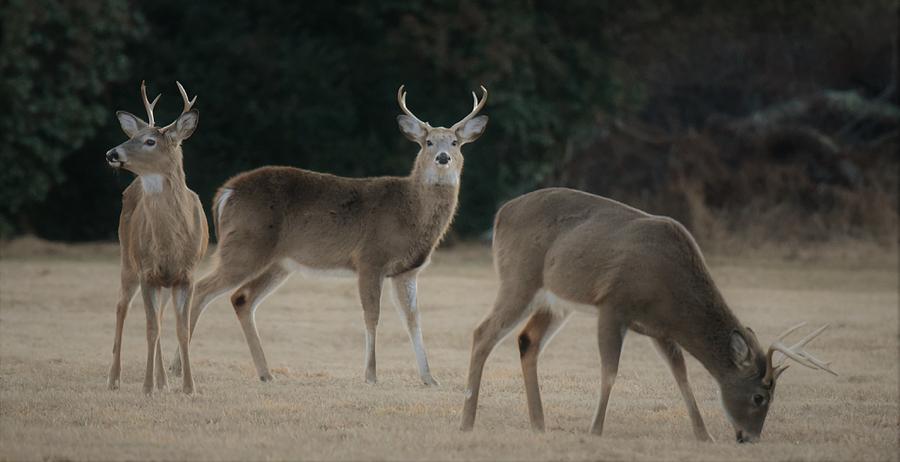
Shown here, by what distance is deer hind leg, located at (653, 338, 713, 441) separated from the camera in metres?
8.83

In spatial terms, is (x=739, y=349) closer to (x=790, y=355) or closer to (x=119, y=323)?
(x=790, y=355)

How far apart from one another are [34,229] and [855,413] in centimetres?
1940

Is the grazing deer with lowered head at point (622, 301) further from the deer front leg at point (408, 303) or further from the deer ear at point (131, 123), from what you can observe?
the deer ear at point (131, 123)

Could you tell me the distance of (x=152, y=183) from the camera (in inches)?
413

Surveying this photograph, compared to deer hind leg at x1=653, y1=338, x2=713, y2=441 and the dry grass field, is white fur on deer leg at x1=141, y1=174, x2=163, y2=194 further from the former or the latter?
deer hind leg at x1=653, y1=338, x2=713, y2=441

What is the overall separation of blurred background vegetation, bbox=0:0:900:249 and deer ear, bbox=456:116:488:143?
38.4ft

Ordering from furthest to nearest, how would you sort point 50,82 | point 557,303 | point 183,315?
point 50,82, point 183,315, point 557,303

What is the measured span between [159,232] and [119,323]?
900mm

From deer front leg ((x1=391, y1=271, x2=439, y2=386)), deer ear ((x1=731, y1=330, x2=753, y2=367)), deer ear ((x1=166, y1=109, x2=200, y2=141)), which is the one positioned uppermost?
deer ear ((x1=166, y1=109, x2=200, y2=141))

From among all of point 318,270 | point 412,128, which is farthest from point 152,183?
point 412,128

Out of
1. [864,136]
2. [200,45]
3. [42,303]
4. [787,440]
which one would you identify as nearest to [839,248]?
[864,136]

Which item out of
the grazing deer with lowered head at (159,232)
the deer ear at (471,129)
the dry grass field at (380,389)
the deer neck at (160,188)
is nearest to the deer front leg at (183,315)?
the grazing deer with lowered head at (159,232)

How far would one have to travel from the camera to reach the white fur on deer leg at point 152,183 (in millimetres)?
10492

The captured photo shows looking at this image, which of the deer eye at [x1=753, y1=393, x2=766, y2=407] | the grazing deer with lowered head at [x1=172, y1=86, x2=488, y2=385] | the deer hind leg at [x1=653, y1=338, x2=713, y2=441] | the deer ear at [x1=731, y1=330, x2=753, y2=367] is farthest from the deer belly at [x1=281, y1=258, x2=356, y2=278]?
the deer eye at [x1=753, y1=393, x2=766, y2=407]
